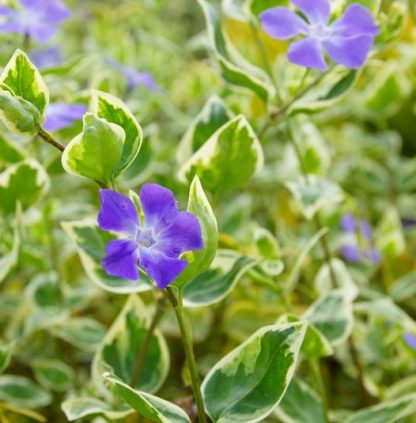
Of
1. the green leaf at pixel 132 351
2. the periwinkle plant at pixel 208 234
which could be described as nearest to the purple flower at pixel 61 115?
the periwinkle plant at pixel 208 234

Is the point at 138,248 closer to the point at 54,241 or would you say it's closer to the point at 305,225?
the point at 54,241

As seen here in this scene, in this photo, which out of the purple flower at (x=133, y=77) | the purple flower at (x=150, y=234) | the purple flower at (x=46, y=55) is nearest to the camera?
the purple flower at (x=150, y=234)

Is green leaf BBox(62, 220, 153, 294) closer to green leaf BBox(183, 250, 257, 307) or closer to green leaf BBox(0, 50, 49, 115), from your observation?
green leaf BBox(183, 250, 257, 307)

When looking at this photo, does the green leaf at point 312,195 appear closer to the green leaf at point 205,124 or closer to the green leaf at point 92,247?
the green leaf at point 205,124

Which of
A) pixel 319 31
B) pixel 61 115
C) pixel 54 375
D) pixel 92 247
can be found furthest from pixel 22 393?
pixel 319 31

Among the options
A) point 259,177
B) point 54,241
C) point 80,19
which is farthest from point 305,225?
point 80,19

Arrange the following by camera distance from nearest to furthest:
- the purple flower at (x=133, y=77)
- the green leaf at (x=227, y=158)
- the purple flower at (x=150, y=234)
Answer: the purple flower at (x=150, y=234)
the green leaf at (x=227, y=158)
the purple flower at (x=133, y=77)

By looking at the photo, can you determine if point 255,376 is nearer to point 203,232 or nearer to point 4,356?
point 203,232
